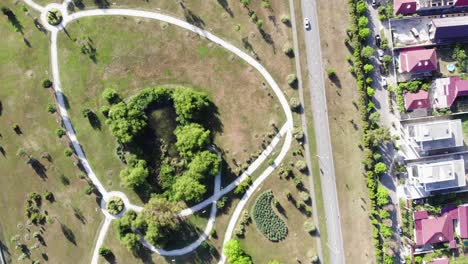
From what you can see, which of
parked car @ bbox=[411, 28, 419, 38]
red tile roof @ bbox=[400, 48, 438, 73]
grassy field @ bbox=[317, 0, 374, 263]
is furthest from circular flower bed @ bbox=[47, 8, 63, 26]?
parked car @ bbox=[411, 28, 419, 38]

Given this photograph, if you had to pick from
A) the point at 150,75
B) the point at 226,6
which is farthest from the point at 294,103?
the point at 150,75

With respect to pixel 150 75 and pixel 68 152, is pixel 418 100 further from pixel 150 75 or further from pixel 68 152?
pixel 68 152

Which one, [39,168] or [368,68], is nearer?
[39,168]

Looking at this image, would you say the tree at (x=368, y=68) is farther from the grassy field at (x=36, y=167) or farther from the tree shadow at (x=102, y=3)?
the grassy field at (x=36, y=167)

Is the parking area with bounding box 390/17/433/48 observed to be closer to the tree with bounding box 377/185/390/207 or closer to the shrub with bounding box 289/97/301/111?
the shrub with bounding box 289/97/301/111

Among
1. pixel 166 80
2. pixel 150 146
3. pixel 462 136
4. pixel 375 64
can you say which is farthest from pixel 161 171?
pixel 462 136
